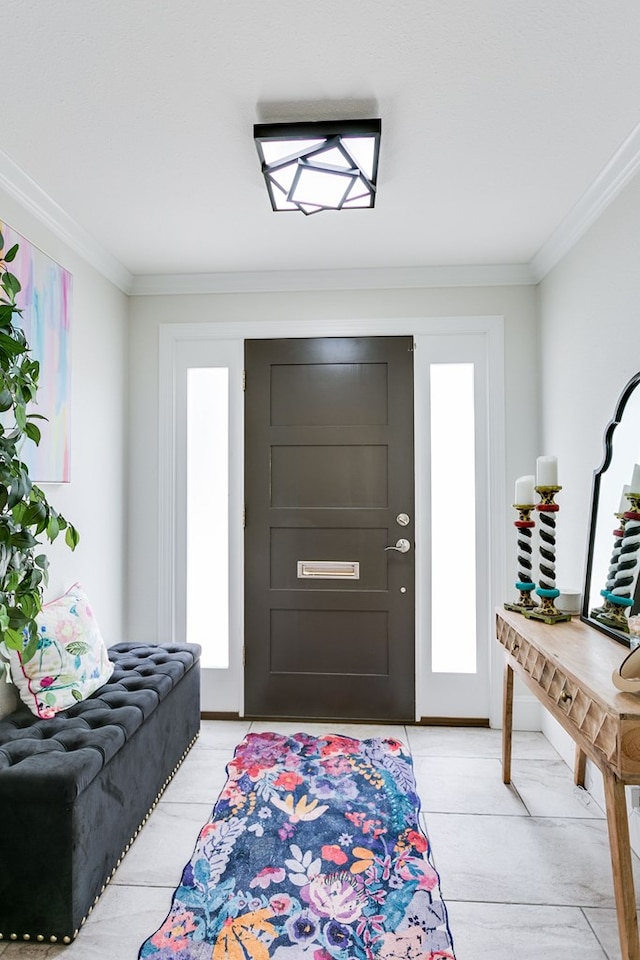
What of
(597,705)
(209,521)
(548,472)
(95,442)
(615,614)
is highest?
(95,442)

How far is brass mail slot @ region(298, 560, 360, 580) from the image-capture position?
10.9 ft

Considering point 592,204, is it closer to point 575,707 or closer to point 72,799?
point 575,707

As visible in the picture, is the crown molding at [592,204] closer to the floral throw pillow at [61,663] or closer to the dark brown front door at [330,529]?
the dark brown front door at [330,529]

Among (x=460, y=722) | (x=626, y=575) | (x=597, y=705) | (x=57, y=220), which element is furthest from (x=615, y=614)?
(x=57, y=220)

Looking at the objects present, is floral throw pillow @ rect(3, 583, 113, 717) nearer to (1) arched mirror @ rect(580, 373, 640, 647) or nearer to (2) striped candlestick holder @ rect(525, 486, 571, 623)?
(2) striped candlestick holder @ rect(525, 486, 571, 623)

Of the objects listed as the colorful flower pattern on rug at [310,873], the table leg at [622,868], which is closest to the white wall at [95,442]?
the colorful flower pattern on rug at [310,873]

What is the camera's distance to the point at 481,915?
1.80 metres

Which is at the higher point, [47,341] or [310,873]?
[47,341]

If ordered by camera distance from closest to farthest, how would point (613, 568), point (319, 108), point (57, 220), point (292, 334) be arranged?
point (319, 108), point (613, 568), point (57, 220), point (292, 334)

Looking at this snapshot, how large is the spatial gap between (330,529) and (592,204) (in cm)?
203

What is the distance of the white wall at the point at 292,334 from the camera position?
10.7 feet

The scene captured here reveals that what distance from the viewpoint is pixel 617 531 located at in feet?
7.10

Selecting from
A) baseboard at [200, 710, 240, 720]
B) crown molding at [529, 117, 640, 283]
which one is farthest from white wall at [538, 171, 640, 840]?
baseboard at [200, 710, 240, 720]

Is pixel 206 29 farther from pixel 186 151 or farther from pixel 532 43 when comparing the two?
pixel 532 43
